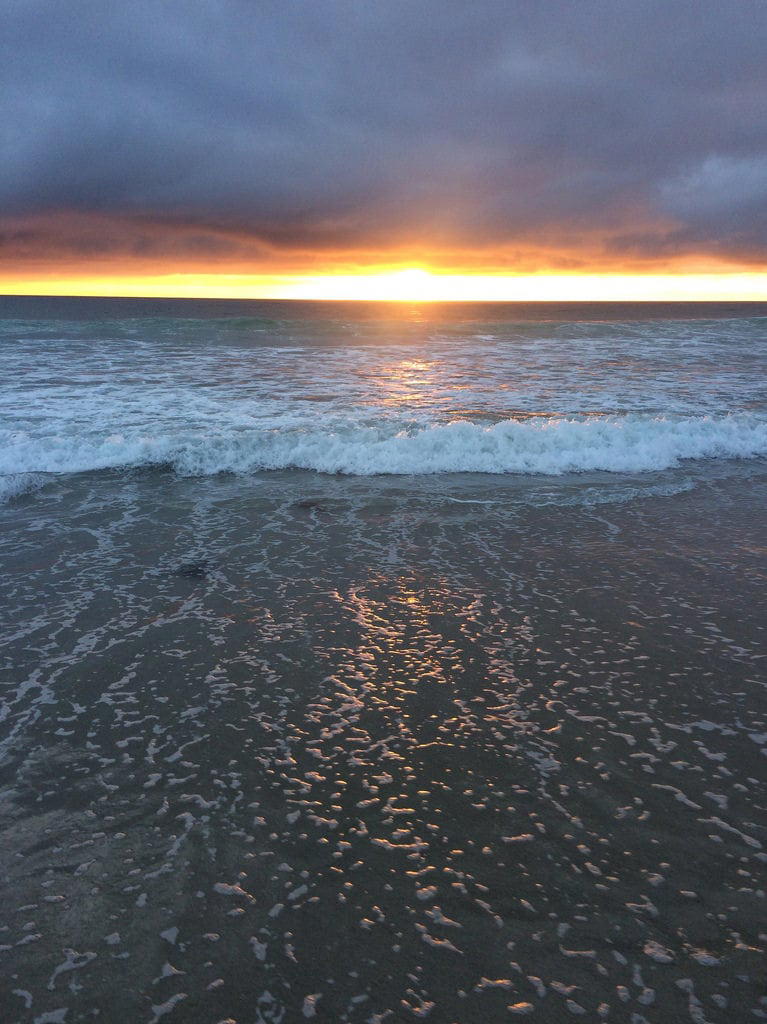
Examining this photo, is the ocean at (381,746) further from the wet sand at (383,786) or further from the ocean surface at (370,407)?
the ocean surface at (370,407)

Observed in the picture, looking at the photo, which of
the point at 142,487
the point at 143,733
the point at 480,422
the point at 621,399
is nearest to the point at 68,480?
the point at 142,487

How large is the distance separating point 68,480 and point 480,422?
10458 millimetres

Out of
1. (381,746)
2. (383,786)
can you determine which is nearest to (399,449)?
(381,746)

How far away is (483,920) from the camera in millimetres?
3719

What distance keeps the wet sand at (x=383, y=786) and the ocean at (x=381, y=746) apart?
0.07 feet

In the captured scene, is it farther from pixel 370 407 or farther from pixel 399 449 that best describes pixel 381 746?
pixel 370 407

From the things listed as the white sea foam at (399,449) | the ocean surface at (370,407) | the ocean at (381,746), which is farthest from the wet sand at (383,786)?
the ocean surface at (370,407)

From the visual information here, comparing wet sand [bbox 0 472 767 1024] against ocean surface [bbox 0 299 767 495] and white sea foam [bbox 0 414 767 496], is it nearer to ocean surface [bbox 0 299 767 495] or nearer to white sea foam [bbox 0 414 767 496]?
white sea foam [bbox 0 414 767 496]

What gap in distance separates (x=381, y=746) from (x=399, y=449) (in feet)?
32.9

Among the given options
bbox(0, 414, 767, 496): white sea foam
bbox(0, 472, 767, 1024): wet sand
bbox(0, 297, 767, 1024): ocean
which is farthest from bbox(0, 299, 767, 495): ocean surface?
bbox(0, 472, 767, 1024): wet sand

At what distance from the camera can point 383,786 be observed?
4.76 m

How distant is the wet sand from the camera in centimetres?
343

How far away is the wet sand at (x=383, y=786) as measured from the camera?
3.43 meters

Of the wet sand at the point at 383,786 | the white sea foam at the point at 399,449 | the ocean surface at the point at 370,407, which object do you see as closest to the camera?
the wet sand at the point at 383,786
